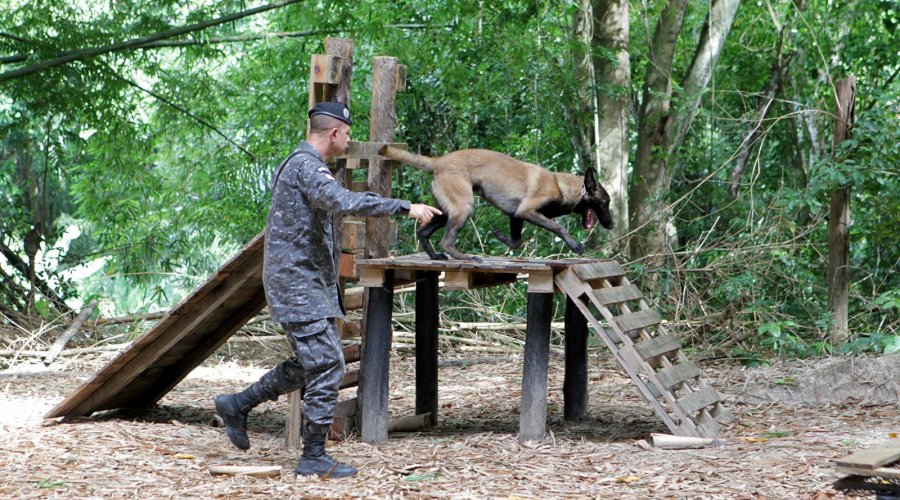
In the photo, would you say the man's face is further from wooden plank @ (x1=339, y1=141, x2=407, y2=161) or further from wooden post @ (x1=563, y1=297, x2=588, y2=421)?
wooden post @ (x1=563, y1=297, x2=588, y2=421)

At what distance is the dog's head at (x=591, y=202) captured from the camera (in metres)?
6.89

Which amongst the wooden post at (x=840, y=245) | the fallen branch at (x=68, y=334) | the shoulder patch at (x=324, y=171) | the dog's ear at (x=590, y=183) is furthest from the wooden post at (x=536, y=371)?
the fallen branch at (x=68, y=334)

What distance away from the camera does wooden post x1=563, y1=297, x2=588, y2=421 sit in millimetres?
6926

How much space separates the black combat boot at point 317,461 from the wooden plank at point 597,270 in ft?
6.32

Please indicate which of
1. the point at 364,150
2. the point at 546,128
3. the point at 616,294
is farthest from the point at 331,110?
the point at 546,128

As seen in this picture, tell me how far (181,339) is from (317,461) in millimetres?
1830

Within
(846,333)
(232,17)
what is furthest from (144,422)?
(846,333)

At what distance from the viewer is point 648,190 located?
1166 cm

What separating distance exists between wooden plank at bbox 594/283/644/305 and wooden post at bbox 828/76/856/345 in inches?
132

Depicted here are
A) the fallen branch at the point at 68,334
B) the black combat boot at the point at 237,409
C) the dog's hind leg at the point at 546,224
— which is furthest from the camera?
the fallen branch at the point at 68,334

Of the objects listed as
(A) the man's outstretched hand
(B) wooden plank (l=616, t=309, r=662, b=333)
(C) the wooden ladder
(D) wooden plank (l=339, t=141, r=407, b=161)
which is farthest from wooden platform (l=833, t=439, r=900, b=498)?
(D) wooden plank (l=339, t=141, r=407, b=161)

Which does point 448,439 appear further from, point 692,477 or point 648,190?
point 648,190

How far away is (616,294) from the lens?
611 centimetres

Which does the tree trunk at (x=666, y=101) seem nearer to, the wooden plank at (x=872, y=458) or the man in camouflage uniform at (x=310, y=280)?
the wooden plank at (x=872, y=458)
